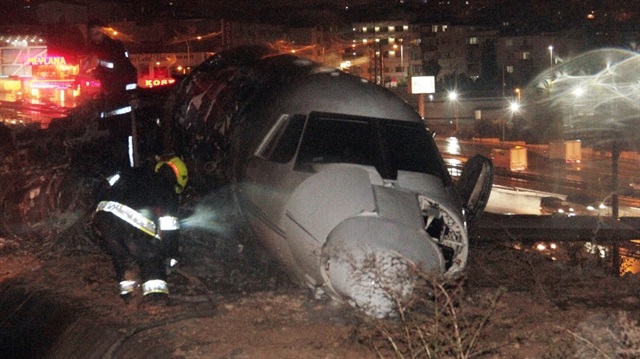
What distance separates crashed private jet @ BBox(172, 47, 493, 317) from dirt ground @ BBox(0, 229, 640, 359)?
13.6 inches

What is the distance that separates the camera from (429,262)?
6328 mm

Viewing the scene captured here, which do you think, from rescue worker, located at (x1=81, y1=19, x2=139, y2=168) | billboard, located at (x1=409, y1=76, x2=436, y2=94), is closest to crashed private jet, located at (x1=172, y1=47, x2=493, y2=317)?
rescue worker, located at (x1=81, y1=19, x2=139, y2=168)

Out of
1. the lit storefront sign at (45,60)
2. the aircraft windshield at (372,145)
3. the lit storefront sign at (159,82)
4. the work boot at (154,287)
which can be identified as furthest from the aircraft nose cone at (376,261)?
the lit storefront sign at (45,60)

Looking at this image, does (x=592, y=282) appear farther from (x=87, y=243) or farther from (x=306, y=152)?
(x=87, y=243)

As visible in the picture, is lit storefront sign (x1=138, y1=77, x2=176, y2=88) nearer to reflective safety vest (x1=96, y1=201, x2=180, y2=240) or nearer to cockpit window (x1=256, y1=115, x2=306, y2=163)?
reflective safety vest (x1=96, y1=201, x2=180, y2=240)

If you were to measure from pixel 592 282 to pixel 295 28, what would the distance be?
44.0 metres

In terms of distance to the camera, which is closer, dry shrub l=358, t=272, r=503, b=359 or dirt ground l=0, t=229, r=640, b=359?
dry shrub l=358, t=272, r=503, b=359

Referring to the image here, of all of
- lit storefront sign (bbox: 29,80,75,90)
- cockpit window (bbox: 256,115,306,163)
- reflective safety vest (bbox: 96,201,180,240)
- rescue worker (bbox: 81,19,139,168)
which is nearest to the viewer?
cockpit window (bbox: 256,115,306,163)

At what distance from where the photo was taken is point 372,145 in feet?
24.7

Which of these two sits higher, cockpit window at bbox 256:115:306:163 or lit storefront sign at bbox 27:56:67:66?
lit storefront sign at bbox 27:56:67:66

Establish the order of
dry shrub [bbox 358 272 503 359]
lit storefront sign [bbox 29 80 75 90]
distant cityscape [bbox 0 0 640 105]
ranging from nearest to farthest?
dry shrub [bbox 358 272 503 359] < lit storefront sign [bbox 29 80 75 90] < distant cityscape [bbox 0 0 640 105]

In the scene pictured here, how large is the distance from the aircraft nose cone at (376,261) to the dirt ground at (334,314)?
184mm

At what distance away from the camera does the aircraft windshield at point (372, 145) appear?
7.35 m

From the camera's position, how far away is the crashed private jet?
6285mm
